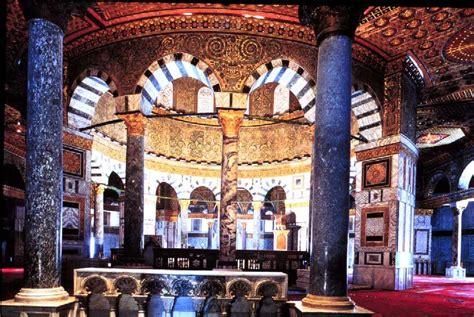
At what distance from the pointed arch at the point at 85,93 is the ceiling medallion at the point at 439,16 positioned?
7.11 metres

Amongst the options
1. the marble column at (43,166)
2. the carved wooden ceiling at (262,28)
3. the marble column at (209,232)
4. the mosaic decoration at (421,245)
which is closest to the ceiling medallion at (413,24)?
the carved wooden ceiling at (262,28)

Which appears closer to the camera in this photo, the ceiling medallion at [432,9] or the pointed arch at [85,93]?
the ceiling medallion at [432,9]

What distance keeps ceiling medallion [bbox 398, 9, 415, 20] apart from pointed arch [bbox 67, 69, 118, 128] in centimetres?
651

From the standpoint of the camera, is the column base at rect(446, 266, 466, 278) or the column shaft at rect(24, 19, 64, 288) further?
the column base at rect(446, 266, 466, 278)

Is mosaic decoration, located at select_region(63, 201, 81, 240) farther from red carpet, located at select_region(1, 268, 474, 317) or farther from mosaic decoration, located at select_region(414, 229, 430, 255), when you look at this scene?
mosaic decoration, located at select_region(414, 229, 430, 255)

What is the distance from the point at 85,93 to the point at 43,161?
20.6 ft

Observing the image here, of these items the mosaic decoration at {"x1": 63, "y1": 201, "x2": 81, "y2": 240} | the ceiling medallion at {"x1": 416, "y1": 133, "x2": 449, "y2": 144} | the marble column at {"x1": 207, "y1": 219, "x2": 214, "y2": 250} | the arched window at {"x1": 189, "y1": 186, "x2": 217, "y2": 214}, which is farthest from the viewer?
the arched window at {"x1": 189, "y1": 186, "x2": 217, "y2": 214}

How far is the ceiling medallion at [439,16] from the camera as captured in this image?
7992 millimetres

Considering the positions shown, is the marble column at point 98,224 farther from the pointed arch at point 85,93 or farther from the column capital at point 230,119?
the column capital at point 230,119

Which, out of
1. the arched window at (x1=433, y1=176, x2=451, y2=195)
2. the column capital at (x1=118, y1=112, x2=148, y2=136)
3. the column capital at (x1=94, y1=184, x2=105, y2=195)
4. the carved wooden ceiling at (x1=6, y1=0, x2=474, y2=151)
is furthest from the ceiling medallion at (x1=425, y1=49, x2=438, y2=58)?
the column capital at (x1=94, y1=184, x2=105, y2=195)

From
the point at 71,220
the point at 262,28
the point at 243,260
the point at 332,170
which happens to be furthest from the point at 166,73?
the point at 332,170

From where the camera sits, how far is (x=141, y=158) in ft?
32.2

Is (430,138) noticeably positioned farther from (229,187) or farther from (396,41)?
(229,187)

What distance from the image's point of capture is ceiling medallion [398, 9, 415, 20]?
795 cm
